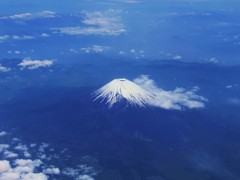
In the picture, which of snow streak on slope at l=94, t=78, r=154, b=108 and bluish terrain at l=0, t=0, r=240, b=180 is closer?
bluish terrain at l=0, t=0, r=240, b=180

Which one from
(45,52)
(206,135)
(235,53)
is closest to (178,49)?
(235,53)

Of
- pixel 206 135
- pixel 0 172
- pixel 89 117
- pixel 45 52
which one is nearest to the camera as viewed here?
pixel 0 172

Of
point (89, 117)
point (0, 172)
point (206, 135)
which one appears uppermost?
point (89, 117)

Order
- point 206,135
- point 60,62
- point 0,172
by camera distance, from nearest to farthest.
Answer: point 0,172
point 206,135
point 60,62

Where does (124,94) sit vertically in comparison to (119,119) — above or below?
above

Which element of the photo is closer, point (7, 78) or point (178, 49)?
point (7, 78)

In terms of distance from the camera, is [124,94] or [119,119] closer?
[119,119]

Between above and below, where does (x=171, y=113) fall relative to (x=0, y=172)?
above

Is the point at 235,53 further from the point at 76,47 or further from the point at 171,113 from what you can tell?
the point at 171,113

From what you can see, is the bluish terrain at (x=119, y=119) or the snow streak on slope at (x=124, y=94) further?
the snow streak on slope at (x=124, y=94)

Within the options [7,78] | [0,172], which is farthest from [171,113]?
[7,78]
